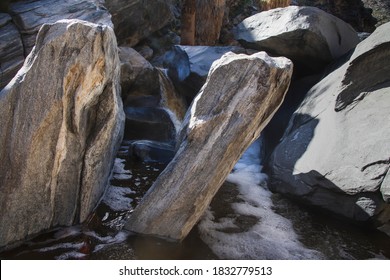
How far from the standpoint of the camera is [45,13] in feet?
19.2

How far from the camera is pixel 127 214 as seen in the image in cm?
337

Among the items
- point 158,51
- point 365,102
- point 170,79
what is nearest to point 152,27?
point 158,51

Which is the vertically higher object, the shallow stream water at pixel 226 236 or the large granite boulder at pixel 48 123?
the large granite boulder at pixel 48 123

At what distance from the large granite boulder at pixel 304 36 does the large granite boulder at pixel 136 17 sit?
3549 millimetres

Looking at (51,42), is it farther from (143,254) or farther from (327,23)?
(327,23)

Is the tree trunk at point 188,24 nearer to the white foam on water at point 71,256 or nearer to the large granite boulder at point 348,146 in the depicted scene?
the large granite boulder at point 348,146

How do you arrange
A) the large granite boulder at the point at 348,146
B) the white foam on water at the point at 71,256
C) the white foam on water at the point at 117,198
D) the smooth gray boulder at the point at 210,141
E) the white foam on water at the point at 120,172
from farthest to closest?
the white foam on water at the point at 120,172 < the white foam on water at the point at 117,198 < the large granite boulder at the point at 348,146 < the smooth gray boulder at the point at 210,141 < the white foam on water at the point at 71,256

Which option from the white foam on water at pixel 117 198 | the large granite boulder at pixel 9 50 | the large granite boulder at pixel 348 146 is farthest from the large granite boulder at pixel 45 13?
the large granite boulder at pixel 348 146

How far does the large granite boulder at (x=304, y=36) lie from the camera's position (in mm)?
5469

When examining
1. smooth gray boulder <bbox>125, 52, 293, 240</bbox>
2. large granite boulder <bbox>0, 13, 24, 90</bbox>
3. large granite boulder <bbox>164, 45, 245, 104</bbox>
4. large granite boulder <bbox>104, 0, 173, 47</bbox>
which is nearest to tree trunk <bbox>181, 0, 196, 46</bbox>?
large granite boulder <bbox>104, 0, 173, 47</bbox>

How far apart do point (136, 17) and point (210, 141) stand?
22.5 ft

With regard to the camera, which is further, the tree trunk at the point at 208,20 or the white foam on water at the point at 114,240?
the tree trunk at the point at 208,20

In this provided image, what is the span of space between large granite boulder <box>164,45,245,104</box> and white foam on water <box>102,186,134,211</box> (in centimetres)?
300

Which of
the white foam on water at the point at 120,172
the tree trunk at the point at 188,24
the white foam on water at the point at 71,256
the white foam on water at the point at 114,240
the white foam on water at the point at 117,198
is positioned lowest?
the white foam on water at the point at 120,172
